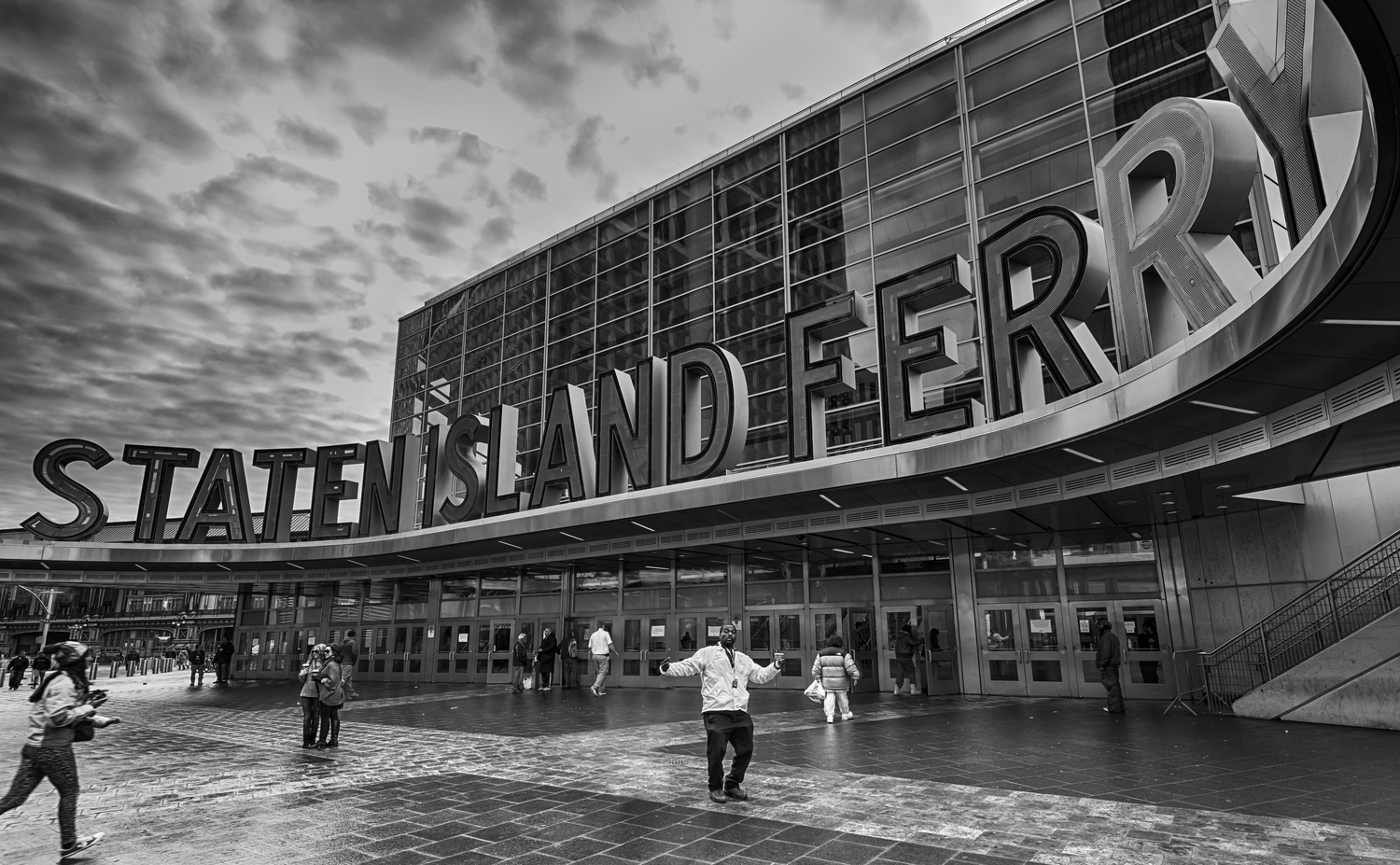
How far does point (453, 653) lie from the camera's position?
90.5 ft

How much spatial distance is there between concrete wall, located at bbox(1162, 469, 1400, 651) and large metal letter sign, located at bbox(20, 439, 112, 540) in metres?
35.4

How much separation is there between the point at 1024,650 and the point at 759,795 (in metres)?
12.6

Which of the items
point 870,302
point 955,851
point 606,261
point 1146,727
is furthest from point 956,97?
point 955,851

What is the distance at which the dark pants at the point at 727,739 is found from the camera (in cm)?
750

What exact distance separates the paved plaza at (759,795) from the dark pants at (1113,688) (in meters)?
0.65

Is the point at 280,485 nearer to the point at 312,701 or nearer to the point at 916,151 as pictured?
A: the point at 312,701

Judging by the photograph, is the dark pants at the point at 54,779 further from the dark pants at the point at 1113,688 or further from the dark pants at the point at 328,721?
the dark pants at the point at 1113,688

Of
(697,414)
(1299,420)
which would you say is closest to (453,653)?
(697,414)

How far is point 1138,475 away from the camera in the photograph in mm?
12984

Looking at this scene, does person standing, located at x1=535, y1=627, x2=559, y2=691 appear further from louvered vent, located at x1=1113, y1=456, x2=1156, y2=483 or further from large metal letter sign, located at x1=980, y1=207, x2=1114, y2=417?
louvered vent, located at x1=1113, y1=456, x2=1156, y2=483

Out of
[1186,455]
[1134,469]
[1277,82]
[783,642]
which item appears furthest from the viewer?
[783,642]

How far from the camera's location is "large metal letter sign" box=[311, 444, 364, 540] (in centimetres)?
2743

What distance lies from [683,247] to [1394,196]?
25819 millimetres

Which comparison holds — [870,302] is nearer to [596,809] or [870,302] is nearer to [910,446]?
[910,446]
